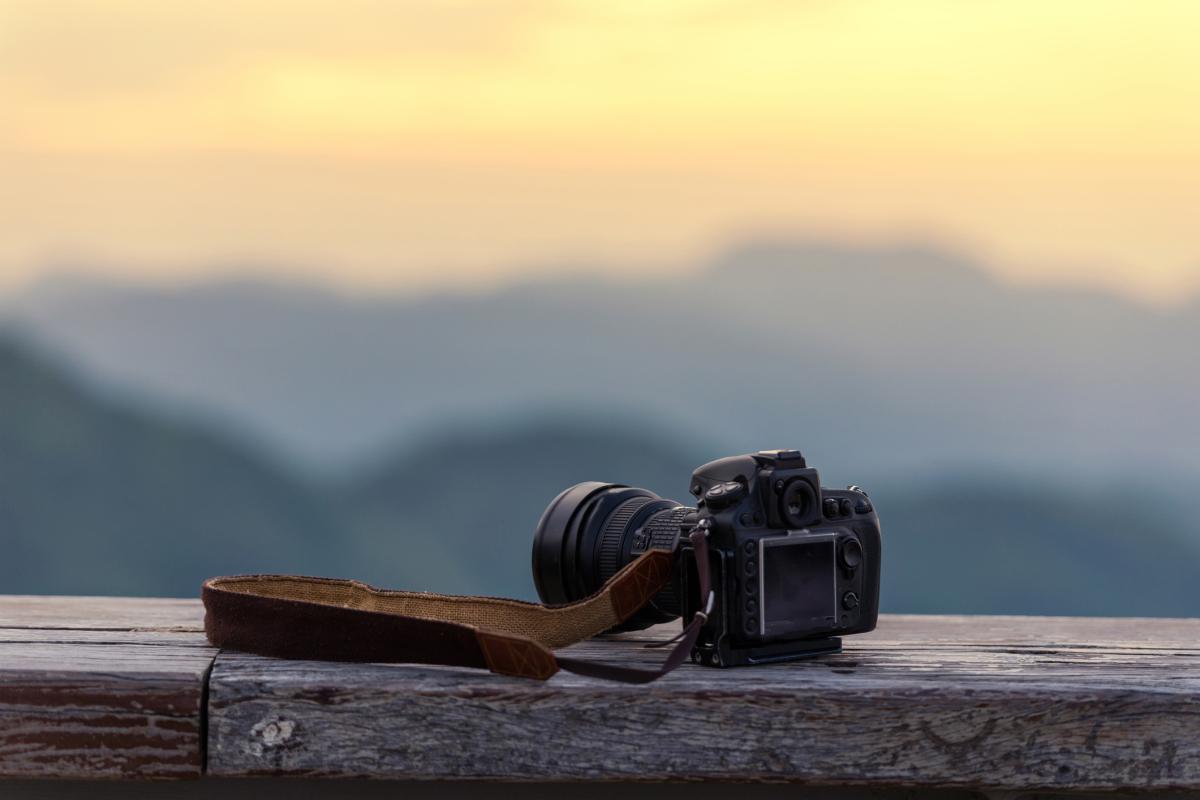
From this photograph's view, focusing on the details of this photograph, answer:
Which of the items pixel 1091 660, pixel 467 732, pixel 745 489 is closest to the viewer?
pixel 467 732

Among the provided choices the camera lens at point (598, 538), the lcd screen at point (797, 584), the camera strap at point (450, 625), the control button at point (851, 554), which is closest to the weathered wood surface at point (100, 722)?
the camera strap at point (450, 625)

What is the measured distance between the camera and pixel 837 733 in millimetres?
1392

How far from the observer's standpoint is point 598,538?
1.69 m

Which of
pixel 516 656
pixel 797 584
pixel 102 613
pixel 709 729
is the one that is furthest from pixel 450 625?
pixel 102 613

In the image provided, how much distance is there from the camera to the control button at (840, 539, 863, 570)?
156 cm

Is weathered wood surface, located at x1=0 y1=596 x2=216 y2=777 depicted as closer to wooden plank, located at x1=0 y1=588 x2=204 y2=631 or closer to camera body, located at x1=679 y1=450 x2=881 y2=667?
wooden plank, located at x1=0 y1=588 x2=204 y2=631

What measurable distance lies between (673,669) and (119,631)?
2.43 feet

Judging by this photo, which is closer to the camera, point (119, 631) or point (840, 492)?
point (840, 492)

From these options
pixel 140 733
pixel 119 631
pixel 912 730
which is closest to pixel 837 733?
pixel 912 730

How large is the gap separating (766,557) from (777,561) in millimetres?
20

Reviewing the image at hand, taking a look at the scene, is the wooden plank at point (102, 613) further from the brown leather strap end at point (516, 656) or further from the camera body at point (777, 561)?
the camera body at point (777, 561)

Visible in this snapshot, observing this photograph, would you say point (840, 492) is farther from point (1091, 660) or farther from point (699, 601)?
point (1091, 660)

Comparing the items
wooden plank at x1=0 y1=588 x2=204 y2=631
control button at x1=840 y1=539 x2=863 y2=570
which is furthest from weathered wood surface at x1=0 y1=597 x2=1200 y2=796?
wooden plank at x1=0 y1=588 x2=204 y2=631

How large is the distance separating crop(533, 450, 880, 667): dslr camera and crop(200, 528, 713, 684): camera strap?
3 centimetres
